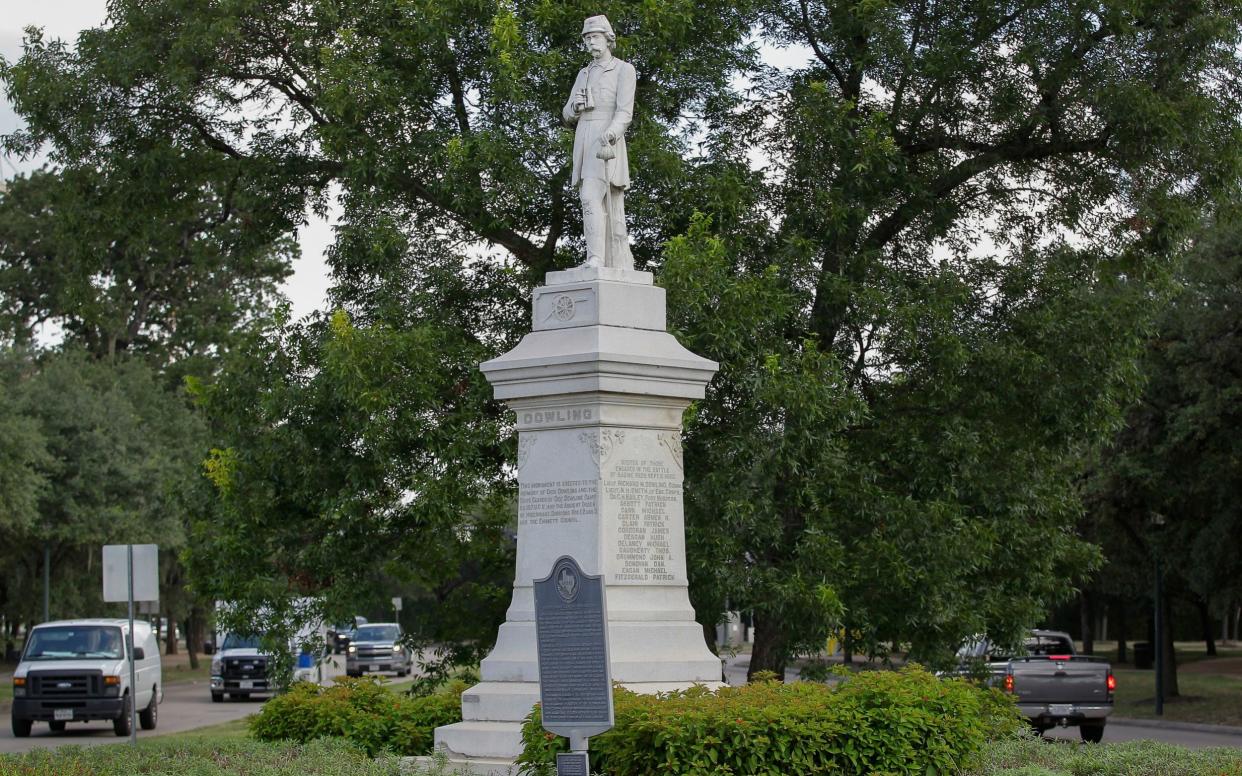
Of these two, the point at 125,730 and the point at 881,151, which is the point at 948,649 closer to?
the point at 881,151

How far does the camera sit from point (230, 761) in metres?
12.7

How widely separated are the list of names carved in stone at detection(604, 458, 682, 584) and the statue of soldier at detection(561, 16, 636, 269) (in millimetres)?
1892

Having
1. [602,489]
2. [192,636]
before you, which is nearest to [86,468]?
[192,636]

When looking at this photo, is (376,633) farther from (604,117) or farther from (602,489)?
(602,489)

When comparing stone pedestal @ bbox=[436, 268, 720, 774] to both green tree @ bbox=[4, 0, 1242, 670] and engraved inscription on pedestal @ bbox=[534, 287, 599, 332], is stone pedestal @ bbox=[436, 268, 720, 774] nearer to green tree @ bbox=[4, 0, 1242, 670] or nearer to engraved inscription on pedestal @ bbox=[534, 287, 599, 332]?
engraved inscription on pedestal @ bbox=[534, 287, 599, 332]

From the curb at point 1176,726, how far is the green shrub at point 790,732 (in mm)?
19774

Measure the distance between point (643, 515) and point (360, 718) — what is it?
3.10m

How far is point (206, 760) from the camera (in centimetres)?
1251

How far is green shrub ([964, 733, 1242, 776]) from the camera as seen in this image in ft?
39.1

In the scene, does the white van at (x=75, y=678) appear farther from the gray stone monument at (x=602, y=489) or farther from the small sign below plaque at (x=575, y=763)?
the small sign below plaque at (x=575, y=763)

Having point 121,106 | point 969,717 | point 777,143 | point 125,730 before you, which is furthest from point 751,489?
point 125,730

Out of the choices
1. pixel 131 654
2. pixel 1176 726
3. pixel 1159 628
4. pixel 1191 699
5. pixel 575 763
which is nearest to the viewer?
pixel 575 763

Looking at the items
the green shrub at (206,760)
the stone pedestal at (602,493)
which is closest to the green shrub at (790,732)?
the stone pedestal at (602,493)

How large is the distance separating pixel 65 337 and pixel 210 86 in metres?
34.8
